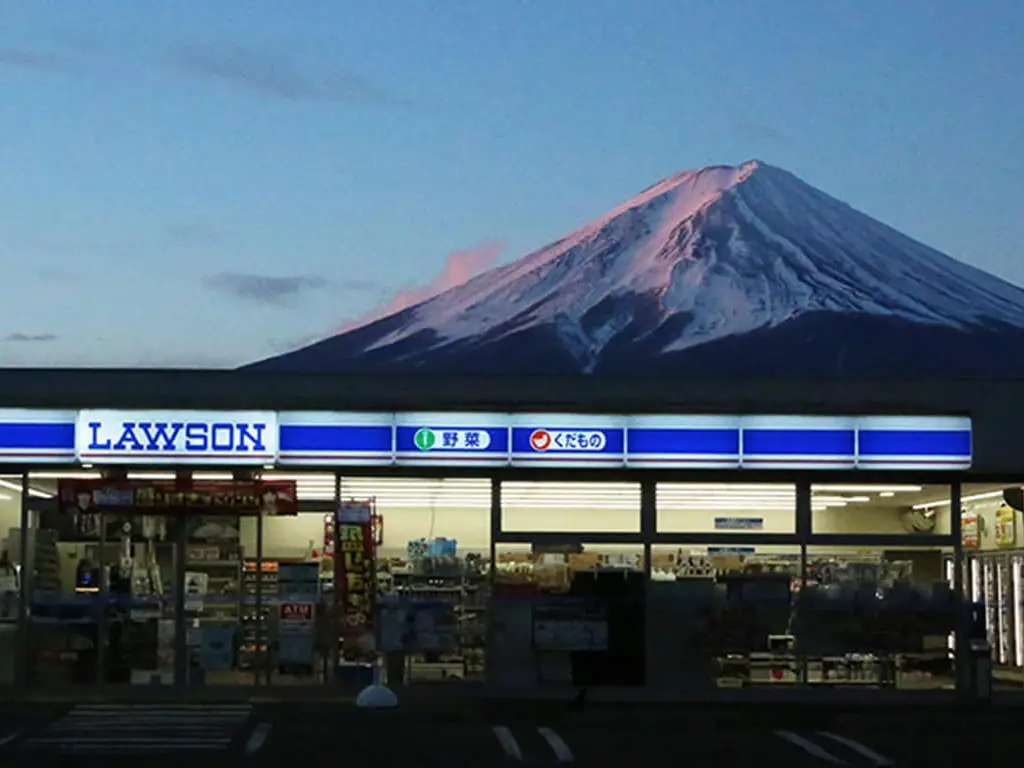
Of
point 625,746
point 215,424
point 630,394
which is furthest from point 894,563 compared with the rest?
point 215,424

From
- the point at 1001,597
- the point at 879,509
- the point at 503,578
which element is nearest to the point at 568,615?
the point at 503,578

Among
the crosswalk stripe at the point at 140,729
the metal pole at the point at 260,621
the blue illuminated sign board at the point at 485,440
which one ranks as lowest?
the crosswalk stripe at the point at 140,729

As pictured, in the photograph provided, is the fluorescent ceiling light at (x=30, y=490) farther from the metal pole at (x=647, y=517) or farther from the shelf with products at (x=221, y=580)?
the metal pole at (x=647, y=517)

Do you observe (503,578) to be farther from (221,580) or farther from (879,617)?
(879,617)

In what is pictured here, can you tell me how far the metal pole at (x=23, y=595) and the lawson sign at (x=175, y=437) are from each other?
118 cm

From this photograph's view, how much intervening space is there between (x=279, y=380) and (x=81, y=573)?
328 centimetres

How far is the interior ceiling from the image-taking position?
805 inches

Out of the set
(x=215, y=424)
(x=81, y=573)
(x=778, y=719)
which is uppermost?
(x=215, y=424)

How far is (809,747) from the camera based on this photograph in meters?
15.0

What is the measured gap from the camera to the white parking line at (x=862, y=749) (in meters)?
13.9

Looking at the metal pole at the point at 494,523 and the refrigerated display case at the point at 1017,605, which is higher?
the metal pole at the point at 494,523

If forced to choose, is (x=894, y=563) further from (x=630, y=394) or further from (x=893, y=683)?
(x=630, y=394)

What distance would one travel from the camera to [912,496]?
822 inches

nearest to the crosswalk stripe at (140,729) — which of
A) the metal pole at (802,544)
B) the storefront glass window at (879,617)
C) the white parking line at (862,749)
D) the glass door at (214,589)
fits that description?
the glass door at (214,589)
